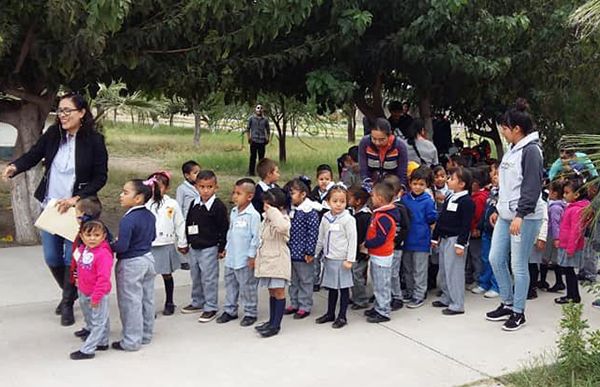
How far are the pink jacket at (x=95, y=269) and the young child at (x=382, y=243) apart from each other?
191cm

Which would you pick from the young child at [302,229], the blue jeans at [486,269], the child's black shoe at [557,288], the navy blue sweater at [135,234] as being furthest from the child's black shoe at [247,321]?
the child's black shoe at [557,288]

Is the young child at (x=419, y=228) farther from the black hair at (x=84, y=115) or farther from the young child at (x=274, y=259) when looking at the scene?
the black hair at (x=84, y=115)

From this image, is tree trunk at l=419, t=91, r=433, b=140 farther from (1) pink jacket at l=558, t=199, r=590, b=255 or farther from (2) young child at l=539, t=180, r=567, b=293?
(1) pink jacket at l=558, t=199, r=590, b=255

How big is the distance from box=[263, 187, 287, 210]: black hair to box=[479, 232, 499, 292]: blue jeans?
2081mm

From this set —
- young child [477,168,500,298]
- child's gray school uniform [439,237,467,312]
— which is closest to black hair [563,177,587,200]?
young child [477,168,500,298]

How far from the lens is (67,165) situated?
17.2 feet

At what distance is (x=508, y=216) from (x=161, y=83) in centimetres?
431

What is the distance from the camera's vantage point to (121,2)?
5691 mm

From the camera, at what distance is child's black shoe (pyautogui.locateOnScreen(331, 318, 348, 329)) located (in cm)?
545

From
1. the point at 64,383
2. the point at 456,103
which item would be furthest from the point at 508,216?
the point at 456,103

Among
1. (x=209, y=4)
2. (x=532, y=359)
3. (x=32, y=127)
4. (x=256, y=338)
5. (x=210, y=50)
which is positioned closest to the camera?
(x=532, y=359)

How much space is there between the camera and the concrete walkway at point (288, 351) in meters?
4.46

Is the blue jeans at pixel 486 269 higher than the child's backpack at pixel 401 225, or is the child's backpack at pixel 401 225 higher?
the child's backpack at pixel 401 225

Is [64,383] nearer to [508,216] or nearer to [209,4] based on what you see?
[508,216]
